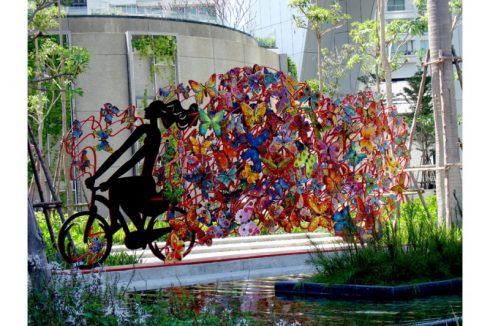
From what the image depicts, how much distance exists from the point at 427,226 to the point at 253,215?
3.45 metres

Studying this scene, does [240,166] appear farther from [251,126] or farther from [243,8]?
[243,8]

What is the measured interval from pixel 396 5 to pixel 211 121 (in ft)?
123

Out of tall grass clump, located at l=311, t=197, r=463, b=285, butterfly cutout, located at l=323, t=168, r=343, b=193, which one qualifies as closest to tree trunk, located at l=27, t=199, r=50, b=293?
tall grass clump, located at l=311, t=197, r=463, b=285

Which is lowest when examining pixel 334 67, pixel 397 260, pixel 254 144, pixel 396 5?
pixel 397 260

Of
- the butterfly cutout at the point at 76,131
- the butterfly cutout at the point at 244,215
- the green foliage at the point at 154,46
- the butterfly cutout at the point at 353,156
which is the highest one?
the green foliage at the point at 154,46

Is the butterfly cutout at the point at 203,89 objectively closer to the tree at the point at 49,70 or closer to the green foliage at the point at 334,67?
the tree at the point at 49,70

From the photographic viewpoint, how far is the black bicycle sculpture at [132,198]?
1073 centimetres

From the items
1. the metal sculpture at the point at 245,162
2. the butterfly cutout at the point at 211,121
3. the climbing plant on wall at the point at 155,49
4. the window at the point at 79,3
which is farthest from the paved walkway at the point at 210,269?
the window at the point at 79,3

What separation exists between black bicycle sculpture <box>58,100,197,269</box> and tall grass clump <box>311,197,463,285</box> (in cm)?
272

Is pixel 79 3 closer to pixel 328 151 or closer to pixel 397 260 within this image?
pixel 328 151

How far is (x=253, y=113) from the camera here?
459 inches

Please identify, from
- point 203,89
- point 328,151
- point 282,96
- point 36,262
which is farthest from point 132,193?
point 36,262

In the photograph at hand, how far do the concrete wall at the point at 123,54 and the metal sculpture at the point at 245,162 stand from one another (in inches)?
453

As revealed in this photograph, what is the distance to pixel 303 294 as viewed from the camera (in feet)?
28.6
